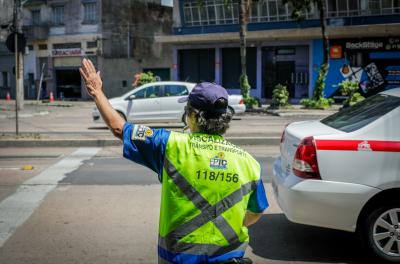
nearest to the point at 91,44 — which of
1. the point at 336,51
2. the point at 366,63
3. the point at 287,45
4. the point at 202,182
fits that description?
the point at 287,45

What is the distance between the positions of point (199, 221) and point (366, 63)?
1270 inches

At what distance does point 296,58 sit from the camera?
3478 cm

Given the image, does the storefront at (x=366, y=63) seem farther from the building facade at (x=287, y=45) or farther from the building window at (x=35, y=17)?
the building window at (x=35, y=17)

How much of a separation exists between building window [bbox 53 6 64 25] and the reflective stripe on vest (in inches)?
1782

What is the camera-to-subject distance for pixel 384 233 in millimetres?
4828

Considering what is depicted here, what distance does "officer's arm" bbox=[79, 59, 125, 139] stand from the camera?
273 centimetres

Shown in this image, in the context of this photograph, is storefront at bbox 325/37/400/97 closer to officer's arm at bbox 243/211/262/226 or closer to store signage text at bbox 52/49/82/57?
store signage text at bbox 52/49/82/57

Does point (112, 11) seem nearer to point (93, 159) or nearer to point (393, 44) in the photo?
point (393, 44)

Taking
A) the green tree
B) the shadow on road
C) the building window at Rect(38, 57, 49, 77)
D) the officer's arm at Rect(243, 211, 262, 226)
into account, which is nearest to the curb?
the shadow on road

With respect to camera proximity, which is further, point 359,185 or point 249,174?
point 359,185

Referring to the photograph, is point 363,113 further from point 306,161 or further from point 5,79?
point 5,79

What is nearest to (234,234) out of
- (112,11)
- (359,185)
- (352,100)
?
(359,185)

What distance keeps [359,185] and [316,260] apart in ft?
2.76

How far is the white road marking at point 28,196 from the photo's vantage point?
20.4 ft
